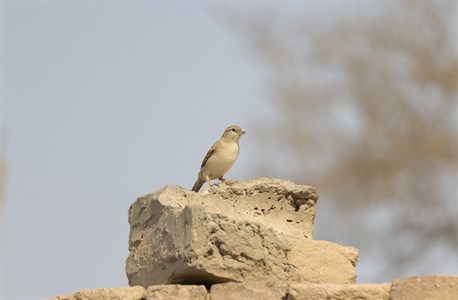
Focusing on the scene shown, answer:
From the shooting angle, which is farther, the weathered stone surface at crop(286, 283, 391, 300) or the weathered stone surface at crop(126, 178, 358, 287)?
the weathered stone surface at crop(126, 178, 358, 287)

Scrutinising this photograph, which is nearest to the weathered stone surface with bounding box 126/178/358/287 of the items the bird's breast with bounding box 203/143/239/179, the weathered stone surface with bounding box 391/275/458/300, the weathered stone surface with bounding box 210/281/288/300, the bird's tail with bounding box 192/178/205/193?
the weathered stone surface with bounding box 210/281/288/300

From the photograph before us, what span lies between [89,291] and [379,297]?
1.69 m

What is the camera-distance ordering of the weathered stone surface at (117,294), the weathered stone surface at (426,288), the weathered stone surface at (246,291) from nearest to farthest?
the weathered stone surface at (426,288) → the weathered stone surface at (246,291) → the weathered stone surface at (117,294)

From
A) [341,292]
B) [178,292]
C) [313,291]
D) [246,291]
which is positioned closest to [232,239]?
[246,291]

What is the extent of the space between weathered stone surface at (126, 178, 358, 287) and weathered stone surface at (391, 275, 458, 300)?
591 mm

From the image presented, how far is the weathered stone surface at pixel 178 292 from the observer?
6.08m

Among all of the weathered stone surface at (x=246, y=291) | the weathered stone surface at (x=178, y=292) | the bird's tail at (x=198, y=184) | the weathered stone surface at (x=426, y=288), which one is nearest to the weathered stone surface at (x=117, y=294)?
the weathered stone surface at (x=178, y=292)

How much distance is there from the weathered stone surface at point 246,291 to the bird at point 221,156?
303 centimetres

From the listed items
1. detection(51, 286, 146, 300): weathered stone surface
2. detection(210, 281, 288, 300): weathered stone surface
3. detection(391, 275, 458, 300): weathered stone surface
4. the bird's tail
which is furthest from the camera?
the bird's tail

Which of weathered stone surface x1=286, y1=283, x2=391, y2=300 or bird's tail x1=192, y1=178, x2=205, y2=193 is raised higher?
bird's tail x1=192, y1=178, x2=205, y2=193

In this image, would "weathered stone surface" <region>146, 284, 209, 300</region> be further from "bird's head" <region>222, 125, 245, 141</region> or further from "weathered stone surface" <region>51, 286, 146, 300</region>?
"bird's head" <region>222, 125, 245, 141</region>

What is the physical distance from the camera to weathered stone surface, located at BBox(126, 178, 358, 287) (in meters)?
6.18

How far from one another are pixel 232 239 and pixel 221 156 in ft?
10.8

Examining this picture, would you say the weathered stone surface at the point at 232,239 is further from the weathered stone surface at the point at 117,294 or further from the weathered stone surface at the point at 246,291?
the weathered stone surface at the point at 117,294
